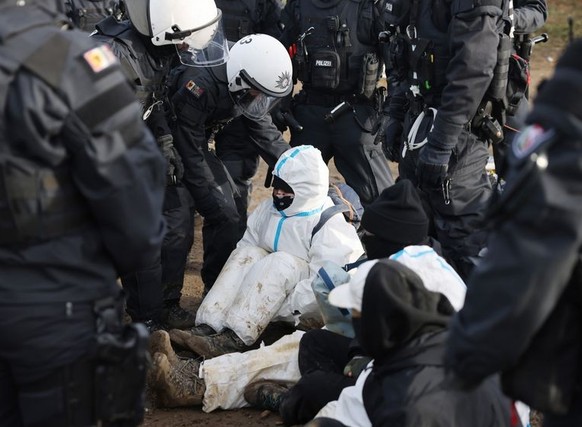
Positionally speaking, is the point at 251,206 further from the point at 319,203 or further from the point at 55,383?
the point at 55,383

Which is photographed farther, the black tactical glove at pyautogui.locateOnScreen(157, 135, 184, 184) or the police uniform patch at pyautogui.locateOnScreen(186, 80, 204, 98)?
the police uniform patch at pyautogui.locateOnScreen(186, 80, 204, 98)

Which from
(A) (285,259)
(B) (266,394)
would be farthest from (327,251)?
(B) (266,394)

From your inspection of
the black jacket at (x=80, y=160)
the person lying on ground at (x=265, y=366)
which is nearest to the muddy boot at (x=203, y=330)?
the person lying on ground at (x=265, y=366)

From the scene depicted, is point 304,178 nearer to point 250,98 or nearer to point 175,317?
point 250,98

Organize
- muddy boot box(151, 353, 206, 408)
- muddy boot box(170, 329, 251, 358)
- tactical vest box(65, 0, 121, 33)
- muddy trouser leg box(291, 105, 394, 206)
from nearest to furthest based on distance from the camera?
muddy boot box(151, 353, 206, 408), muddy boot box(170, 329, 251, 358), muddy trouser leg box(291, 105, 394, 206), tactical vest box(65, 0, 121, 33)

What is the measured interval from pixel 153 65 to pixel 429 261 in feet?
7.29

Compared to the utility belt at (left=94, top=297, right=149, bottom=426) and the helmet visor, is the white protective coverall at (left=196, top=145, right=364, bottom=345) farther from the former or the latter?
the utility belt at (left=94, top=297, right=149, bottom=426)

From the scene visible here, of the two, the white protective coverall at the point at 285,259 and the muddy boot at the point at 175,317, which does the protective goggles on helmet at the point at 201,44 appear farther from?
the muddy boot at the point at 175,317

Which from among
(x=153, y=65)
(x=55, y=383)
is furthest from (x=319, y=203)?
(x=55, y=383)

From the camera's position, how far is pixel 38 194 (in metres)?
2.73

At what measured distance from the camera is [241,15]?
24.2 ft

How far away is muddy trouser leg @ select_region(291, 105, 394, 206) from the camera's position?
21.5 feet

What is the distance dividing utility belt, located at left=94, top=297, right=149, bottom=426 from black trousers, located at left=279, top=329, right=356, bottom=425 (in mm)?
1103

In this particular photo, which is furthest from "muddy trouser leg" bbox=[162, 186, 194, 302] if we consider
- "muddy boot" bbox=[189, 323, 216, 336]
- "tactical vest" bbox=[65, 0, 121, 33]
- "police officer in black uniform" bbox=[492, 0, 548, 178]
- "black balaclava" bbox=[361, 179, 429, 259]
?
"tactical vest" bbox=[65, 0, 121, 33]
